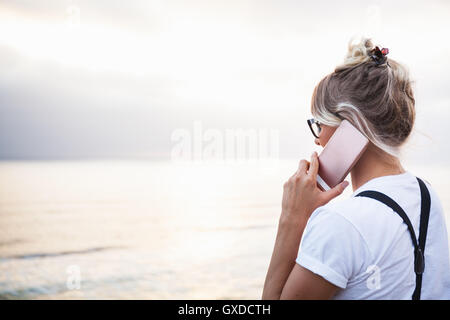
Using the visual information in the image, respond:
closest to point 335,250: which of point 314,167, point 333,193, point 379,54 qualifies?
point 333,193

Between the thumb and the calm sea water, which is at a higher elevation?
the thumb

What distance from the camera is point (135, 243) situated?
49.5ft

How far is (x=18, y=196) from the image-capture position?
25578 millimetres

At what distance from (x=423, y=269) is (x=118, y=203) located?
23330 mm

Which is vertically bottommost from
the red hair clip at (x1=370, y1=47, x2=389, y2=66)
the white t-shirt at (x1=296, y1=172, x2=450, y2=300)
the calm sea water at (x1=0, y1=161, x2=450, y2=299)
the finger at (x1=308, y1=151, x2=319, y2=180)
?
the calm sea water at (x1=0, y1=161, x2=450, y2=299)

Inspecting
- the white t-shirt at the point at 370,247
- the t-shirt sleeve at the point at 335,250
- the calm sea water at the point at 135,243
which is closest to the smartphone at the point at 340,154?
the white t-shirt at the point at 370,247

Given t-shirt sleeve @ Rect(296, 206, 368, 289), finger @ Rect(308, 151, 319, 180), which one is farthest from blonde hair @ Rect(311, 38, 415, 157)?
t-shirt sleeve @ Rect(296, 206, 368, 289)

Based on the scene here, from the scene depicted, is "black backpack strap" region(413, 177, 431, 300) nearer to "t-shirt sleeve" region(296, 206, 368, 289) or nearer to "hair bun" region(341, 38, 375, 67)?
"t-shirt sleeve" region(296, 206, 368, 289)

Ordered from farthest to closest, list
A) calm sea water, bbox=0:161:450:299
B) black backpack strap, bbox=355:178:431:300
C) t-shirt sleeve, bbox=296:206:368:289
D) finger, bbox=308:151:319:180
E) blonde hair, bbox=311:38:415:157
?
1. calm sea water, bbox=0:161:450:299
2. finger, bbox=308:151:319:180
3. blonde hair, bbox=311:38:415:157
4. black backpack strap, bbox=355:178:431:300
5. t-shirt sleeve, bbox=296:206:368:289

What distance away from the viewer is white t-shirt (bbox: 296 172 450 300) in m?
1.38

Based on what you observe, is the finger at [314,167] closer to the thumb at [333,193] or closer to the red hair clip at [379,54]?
the thumb at [333,193]

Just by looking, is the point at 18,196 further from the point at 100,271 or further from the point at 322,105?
the point at 322,105

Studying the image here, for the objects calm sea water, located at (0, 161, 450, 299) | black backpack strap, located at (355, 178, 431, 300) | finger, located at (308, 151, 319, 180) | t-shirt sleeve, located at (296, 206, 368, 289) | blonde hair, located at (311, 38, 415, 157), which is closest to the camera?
t-shirt sleeve, located at (296, 206, 368, 289)
